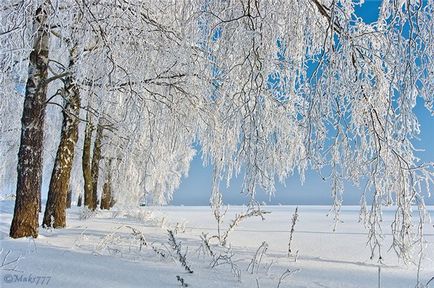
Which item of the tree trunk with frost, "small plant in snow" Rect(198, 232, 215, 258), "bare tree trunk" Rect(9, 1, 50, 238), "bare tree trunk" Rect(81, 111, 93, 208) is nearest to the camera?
"small plant in snow" Rect(198, 232, 215, 258)

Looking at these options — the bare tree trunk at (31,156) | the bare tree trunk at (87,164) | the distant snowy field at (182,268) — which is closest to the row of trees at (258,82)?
the bare tree trunk at (31,156)

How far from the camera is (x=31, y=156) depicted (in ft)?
15.7

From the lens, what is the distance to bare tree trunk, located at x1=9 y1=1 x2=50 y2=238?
469 centimetres

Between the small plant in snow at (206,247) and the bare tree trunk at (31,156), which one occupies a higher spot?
the bare tree trunk at (31,156)

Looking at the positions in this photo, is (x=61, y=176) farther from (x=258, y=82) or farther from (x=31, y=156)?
(x=258, y=82)

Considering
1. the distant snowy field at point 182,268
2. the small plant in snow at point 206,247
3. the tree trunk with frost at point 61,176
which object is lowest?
the distant snowy field at point 182,268

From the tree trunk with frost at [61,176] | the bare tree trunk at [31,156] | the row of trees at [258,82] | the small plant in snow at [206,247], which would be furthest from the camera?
the tree trunk with frost at [61,176]

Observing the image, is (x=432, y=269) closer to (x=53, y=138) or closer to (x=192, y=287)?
(x=192, y=287)

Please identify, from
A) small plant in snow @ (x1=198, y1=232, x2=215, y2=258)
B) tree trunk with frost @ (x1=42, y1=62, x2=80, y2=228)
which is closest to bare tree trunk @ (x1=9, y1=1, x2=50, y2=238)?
tree trunk with frost @ (x1=42, y1=62, x2=80, y2=228)

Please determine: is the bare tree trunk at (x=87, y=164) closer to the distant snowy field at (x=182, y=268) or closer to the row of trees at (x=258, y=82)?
the row of trees at (x=258, y=82)

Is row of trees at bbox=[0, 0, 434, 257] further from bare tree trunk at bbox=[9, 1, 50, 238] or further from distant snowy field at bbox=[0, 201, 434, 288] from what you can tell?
distant snowy field at bbox=[0, 201, 434, 288]

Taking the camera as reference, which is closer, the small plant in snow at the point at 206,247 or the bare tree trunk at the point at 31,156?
the small plant in snow at the point at 206,247

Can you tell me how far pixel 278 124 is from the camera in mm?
5043

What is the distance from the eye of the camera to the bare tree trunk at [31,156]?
15.4ft
